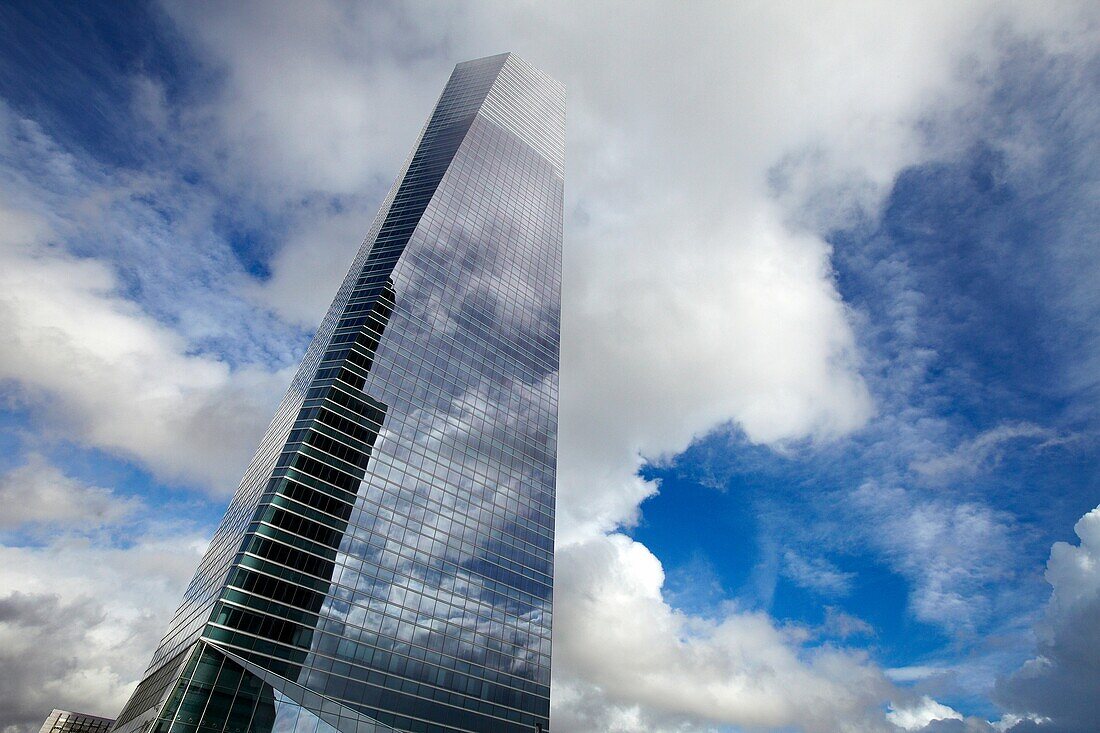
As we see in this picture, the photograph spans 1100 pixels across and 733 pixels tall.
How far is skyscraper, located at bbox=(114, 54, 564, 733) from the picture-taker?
7706 cm

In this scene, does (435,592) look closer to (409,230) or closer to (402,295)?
(402,295)

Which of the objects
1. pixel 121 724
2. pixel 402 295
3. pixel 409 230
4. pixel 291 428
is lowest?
pixel 121 724

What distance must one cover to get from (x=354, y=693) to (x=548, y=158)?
531ft

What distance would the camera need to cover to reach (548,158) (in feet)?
647

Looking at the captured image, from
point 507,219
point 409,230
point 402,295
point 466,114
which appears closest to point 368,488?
point 402,295

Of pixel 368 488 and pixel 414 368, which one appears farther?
pixel 414 368

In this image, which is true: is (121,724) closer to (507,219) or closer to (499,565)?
(499,565)

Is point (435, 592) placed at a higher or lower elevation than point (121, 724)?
higher

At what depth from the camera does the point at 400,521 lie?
97.4 meters

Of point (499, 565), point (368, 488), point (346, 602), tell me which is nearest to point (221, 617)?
point (346, 602)

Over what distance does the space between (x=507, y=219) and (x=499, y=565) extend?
88.2 m

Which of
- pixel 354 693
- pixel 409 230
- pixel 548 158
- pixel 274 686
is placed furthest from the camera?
pixel 548 158

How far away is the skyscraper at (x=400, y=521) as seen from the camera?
7706 centimetres

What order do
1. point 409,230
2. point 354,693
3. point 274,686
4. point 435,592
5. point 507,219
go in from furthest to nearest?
1. point 507,219
2. point 409,230
3. point 435,592
4. point 354,693
5. point 274,686
